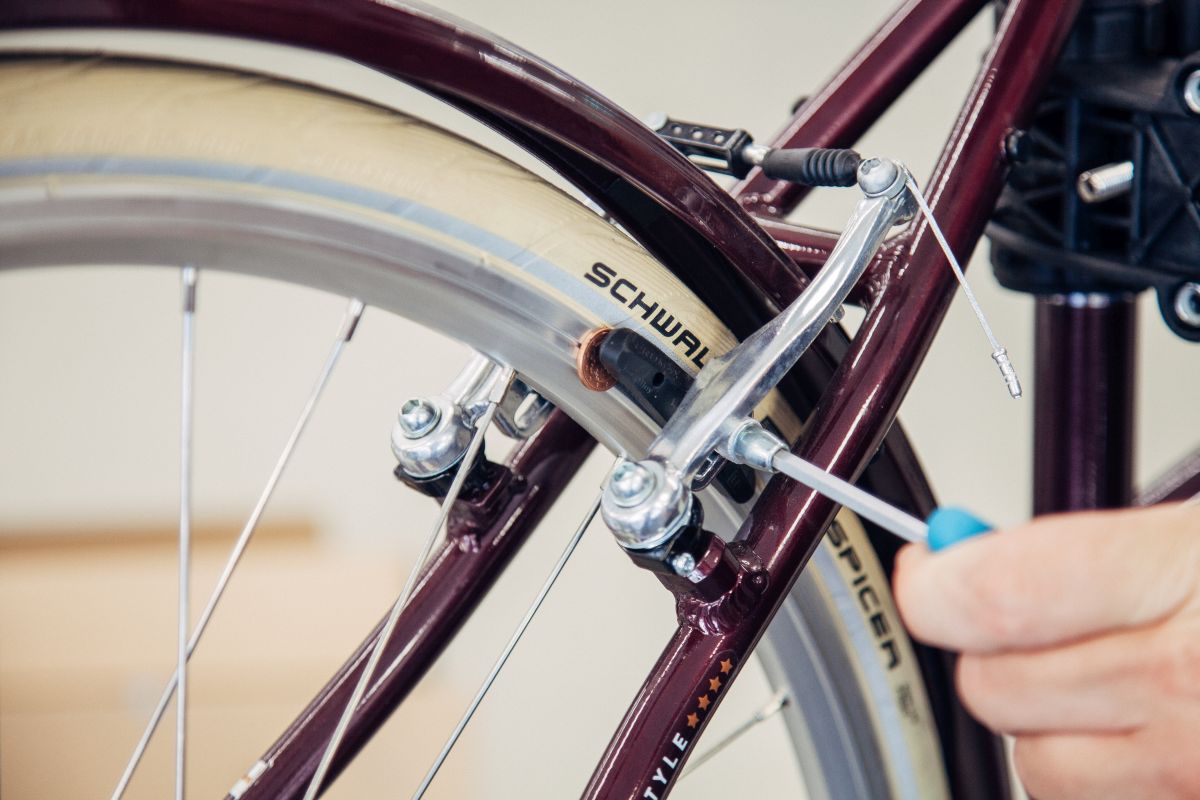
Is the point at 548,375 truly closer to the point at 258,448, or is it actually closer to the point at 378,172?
the point at 378,172

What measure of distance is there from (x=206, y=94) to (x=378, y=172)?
52 mm

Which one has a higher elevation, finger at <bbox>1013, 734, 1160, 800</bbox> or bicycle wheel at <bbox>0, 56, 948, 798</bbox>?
bicycle wheel at <bbox>0, 56, 948, 798</bbox>

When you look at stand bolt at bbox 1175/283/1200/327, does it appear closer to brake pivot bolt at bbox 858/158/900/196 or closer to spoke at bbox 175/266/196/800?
brake pivot bolt at bbox 858/158/900/196

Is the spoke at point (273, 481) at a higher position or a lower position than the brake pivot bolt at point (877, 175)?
lower

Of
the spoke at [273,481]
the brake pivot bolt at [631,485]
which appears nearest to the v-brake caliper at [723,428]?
the brake pivot bolt at [631,485]

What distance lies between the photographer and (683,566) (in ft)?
1.12

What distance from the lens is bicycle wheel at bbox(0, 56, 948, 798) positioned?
29 cm

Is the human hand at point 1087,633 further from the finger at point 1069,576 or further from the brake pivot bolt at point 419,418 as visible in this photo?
the brake pivot bolt at point 419,418

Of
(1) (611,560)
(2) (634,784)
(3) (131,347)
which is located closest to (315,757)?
(2) (634,784)

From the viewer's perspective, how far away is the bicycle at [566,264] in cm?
30

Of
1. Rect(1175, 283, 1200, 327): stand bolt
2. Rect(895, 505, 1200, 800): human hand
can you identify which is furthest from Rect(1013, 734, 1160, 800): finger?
Rect(1175, 283, 1200, 327): stand bolt

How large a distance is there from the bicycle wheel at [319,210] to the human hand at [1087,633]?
0.52 feet

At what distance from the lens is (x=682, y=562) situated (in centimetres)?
34

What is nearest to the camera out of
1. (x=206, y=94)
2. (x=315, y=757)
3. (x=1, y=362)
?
(x=206, y=94)
